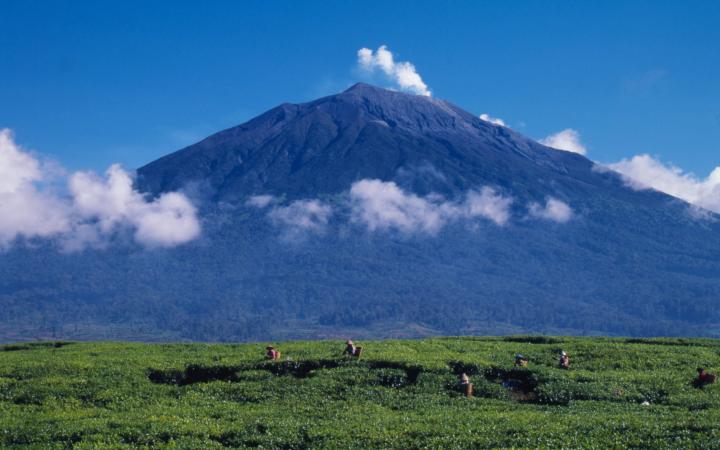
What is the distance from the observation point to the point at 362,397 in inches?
1047

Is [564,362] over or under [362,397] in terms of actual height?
over

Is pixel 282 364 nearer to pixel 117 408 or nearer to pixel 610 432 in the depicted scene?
pixel 117 408

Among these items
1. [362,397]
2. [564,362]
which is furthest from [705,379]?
[362,397]

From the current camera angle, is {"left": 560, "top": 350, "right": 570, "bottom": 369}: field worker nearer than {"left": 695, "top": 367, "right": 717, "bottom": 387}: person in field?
No

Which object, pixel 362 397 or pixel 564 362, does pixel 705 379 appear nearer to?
pixel 564 362

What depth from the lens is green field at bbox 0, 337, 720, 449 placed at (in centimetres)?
2114

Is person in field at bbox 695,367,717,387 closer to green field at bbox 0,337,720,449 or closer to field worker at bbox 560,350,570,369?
green field at bbox 0,337,720,449

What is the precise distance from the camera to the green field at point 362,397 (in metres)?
21.1

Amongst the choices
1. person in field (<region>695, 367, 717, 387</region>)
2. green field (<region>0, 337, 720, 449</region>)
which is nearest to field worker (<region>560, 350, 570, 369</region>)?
green field (<region>0, 337, 720, 449</region>)

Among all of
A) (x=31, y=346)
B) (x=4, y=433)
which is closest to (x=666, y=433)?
(x=4, y=433)

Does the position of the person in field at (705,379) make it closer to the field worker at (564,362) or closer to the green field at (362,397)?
the green field at (362,397)

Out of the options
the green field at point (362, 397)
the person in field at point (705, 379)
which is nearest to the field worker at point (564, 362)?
the green field at point (362, 397)

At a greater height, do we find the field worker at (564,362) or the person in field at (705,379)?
the field worker at (564,362)

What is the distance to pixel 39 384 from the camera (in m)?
28.7
